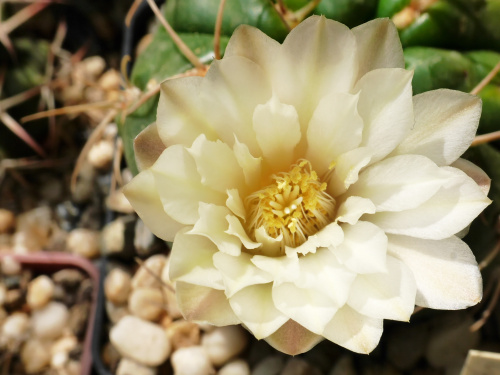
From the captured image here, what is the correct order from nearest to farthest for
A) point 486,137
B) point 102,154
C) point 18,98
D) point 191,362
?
1. point 486,137
2. point 191,362
3. point 18,98
4. point 102,154

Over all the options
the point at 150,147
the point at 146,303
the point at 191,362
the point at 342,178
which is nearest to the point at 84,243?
the point at 146,303

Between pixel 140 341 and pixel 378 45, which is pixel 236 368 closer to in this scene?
pixel 140 341

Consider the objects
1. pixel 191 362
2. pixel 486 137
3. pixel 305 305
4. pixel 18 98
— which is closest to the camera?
pixel 305 305

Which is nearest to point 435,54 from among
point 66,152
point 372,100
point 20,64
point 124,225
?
point 372,100

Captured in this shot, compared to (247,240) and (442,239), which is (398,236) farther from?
(247,240)

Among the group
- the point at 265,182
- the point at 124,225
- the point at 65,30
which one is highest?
the point at 265,182
